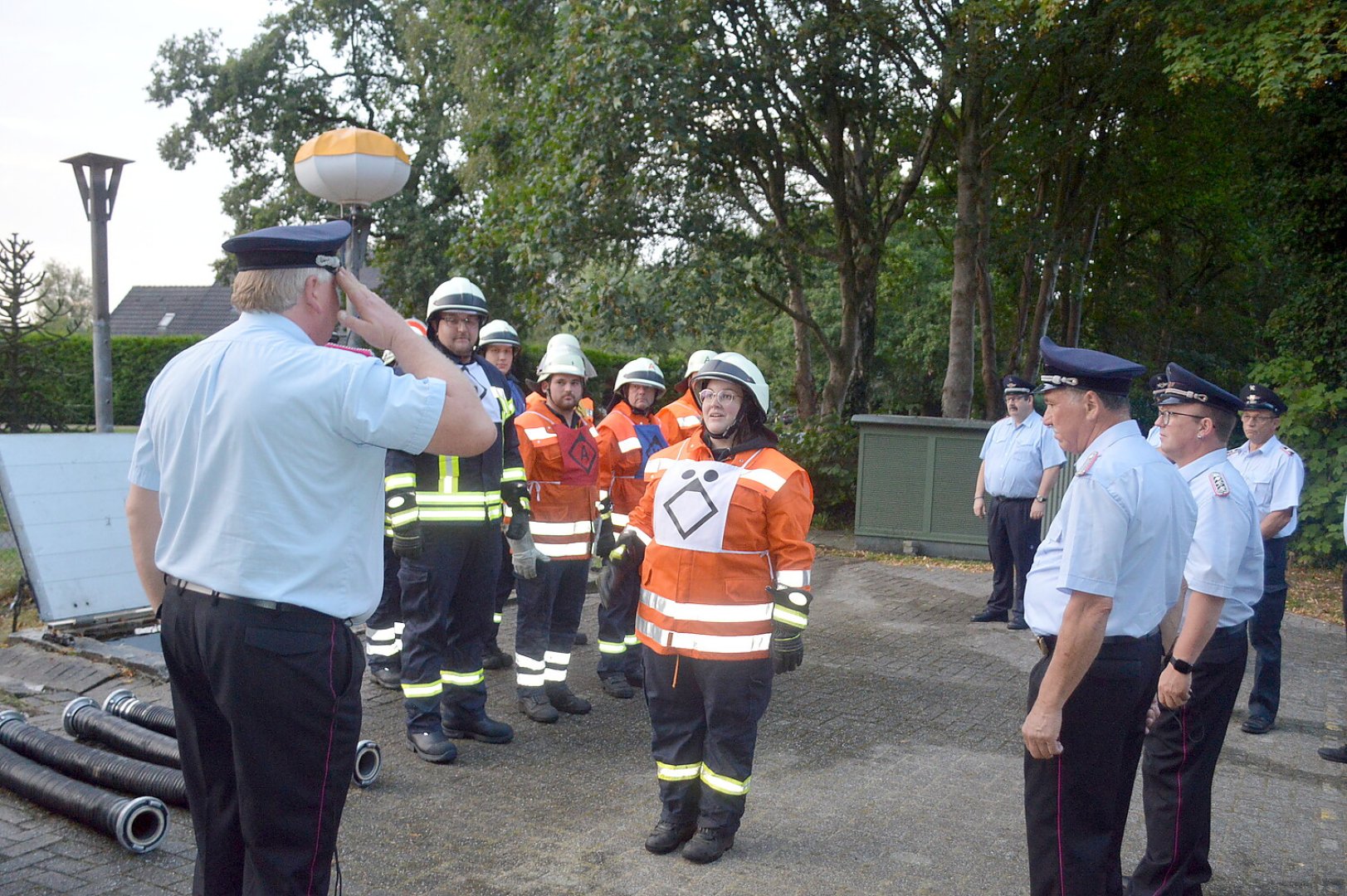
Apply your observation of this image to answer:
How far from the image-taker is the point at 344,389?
270cm

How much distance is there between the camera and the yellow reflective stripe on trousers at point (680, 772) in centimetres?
470

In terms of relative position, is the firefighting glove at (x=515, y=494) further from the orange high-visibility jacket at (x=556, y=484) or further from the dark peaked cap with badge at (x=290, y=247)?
the dark peaked cap with badge at (x=290, y=247)

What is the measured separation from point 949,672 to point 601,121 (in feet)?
27.5

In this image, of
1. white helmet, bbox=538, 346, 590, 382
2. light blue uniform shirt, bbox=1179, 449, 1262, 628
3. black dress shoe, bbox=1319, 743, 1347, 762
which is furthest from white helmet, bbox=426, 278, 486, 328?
black dress shoe, bbox=1319, 743, 1347, 762

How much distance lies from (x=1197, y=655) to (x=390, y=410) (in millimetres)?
3052

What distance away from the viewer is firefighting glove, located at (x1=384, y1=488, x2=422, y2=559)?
541 cm

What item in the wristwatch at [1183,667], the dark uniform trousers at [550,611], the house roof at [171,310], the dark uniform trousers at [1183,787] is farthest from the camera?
the house roof at [171,310]

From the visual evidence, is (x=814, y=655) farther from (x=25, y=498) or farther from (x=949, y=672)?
(x=25, y=498)

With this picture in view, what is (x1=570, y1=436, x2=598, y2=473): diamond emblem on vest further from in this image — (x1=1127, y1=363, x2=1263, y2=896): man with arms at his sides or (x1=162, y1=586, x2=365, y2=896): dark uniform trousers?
(x1=162, y1=586, x2=365, y2=896): dark uniform trousers

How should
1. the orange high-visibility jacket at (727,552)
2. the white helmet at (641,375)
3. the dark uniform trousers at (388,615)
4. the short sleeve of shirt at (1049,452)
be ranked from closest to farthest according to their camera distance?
the orange high-visibility jacket at (727,552)
the dark uniform trousers at (388,615)
the white helmet at (641,375)
the short sleeve of shirt at (1049,452)

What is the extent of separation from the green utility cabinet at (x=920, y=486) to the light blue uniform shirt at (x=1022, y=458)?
3.13 meters

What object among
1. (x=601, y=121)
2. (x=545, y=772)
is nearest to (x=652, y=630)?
(x=545, y=772)

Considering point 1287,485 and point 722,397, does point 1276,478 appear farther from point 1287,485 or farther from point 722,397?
point 722,397

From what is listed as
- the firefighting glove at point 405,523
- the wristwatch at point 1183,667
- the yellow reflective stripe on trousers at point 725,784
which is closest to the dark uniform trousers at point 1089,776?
the wristwatch at point 1183,667
